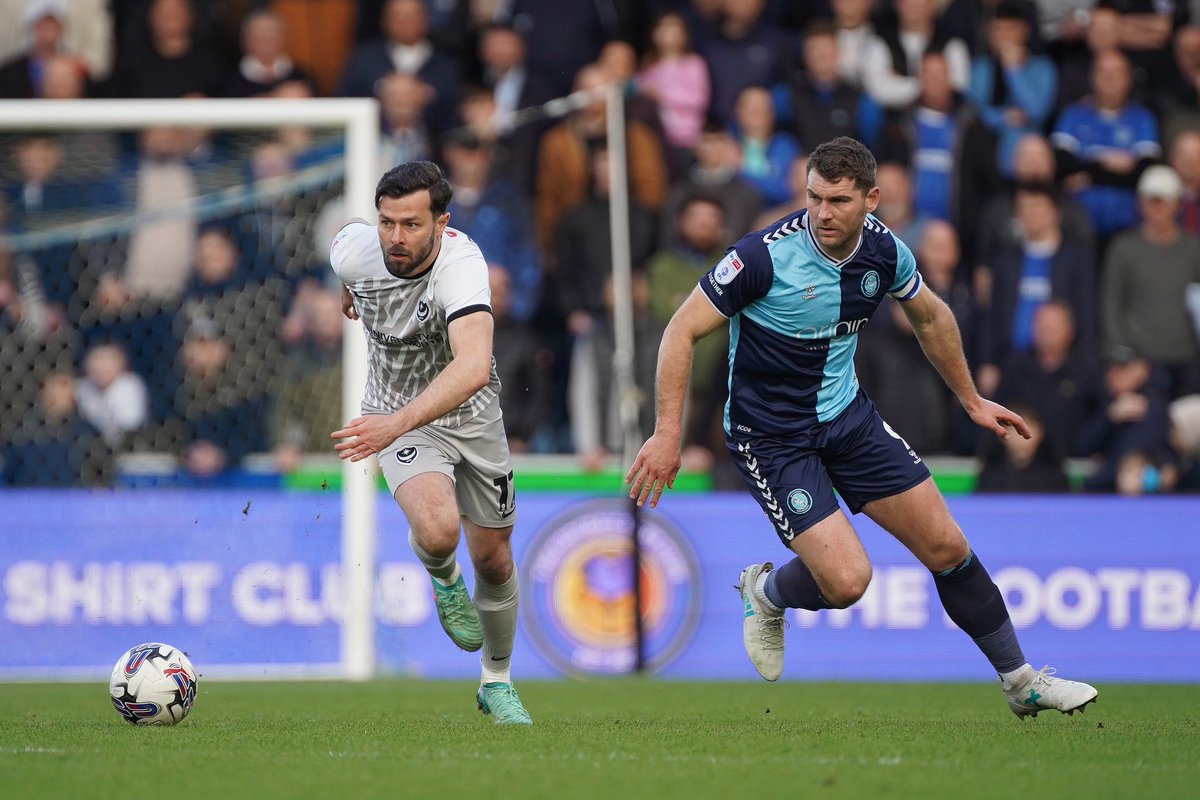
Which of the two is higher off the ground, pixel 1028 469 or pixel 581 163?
pixel 581 163

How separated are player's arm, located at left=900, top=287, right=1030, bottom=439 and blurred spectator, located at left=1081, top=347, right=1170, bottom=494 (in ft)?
16.9

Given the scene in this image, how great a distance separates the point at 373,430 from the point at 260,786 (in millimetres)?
1571

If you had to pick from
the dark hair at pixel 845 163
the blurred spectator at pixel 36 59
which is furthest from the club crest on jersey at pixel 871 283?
the blurred spectator at pixel 36 59

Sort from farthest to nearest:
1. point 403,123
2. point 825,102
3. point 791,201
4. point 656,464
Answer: point 825,102 → point 403,123 → point 791,201 → point 656,464

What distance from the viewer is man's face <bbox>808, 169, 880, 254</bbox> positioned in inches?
288

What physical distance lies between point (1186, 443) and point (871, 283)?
620 centimetres

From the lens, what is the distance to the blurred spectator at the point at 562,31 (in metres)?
14.8

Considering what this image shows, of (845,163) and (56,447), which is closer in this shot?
(845,163)

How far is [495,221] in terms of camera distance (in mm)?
13469

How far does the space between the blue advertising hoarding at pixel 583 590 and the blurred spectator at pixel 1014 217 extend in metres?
2.18

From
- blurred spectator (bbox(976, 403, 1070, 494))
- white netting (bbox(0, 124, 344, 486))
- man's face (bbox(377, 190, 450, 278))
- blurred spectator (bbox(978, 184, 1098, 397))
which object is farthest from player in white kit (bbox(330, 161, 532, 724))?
blurred spectator (bbox(978, 184, 1098, 397))

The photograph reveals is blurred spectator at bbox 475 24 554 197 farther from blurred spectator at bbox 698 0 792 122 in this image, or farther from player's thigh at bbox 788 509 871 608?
player's thigh at bbox 788 509 871 608

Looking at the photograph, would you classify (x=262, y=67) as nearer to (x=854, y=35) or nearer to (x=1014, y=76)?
(x=854, y=35)

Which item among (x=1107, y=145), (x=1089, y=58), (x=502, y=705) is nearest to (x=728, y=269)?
(x=502, y=705)
